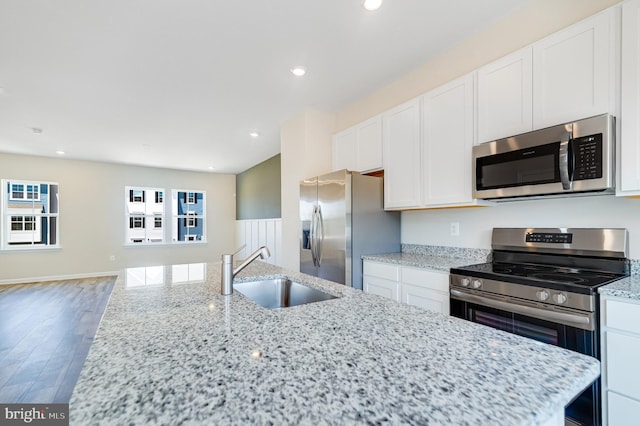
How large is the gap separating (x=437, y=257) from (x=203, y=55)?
2.72 meters

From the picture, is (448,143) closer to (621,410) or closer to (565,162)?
(565,162)

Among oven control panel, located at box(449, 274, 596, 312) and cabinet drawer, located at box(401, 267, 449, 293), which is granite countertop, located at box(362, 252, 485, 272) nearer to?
cabinet drawer, located at box(401, 267, 449, 293)

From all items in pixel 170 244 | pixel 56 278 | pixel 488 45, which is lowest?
pixel 56 278

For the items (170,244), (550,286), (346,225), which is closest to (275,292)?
(346,225)

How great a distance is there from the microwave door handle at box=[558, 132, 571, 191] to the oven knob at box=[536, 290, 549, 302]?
0.63 m

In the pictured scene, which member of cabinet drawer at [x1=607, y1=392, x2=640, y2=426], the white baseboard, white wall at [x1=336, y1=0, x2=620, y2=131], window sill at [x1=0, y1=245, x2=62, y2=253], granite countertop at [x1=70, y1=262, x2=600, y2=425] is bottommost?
the white baseboard

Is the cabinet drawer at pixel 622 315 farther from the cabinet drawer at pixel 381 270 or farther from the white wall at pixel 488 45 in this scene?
the white wall at pixel 488 45

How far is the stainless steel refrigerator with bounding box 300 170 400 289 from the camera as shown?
2773 millimetres

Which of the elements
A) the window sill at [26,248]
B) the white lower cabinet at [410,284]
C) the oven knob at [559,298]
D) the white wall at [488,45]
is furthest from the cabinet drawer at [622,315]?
the window sill at [26,248]

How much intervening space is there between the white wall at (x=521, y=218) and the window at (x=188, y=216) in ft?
20.6

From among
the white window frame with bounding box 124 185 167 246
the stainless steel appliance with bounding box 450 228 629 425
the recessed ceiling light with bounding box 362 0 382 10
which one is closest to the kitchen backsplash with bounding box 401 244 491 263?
the stainless steel appliance with bounding box 450 228 629 425

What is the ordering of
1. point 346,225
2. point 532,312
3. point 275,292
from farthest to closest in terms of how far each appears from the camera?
point 346,225
point 275,292
point 532,312

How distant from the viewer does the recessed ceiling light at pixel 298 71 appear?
2795 millimetres

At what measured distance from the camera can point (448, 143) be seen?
2.42 metres
